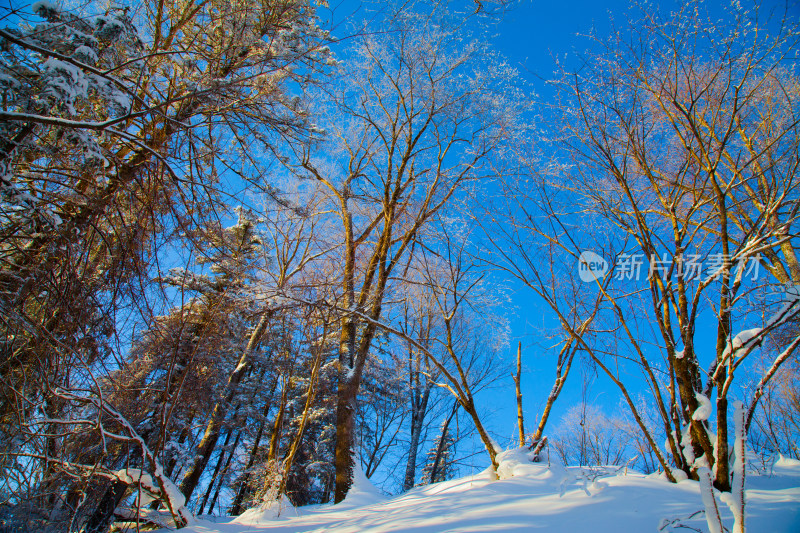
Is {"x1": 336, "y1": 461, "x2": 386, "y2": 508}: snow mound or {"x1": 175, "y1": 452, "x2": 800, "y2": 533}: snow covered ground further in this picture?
{"x1": 336, "y1": 461, "x2": 386, "y2": 508}: snow mound

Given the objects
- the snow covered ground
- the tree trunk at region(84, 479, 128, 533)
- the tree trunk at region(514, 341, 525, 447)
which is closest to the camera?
the snow covered ground

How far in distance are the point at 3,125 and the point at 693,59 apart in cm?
499

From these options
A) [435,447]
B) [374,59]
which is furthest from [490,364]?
[374,59]

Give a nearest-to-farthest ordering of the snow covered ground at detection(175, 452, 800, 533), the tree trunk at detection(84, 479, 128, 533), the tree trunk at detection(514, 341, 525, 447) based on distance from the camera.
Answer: the snow covered ground at detection(175, 452, 800, 533) < the tree trunk at detection(514, 341, 525, 447) < the tree trunk at detection(84, 479, 128, 533)

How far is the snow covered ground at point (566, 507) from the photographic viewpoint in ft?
7.21

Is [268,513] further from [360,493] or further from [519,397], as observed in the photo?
[519,397]

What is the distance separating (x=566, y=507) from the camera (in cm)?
255

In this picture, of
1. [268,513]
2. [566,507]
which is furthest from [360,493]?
[566,507]

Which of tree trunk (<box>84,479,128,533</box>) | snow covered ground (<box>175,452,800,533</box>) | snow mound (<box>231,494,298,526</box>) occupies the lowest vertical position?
tree trunk (<box>84,479,128,533</box>)

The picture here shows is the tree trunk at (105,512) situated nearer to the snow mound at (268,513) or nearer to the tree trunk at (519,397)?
the snow mound at (268,513)

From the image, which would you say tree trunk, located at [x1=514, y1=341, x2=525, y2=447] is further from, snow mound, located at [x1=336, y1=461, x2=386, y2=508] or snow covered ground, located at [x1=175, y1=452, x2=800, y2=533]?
snow mound, located at [x1=336, y1=461, x2=386, y2=508]

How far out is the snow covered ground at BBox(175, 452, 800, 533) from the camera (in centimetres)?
220

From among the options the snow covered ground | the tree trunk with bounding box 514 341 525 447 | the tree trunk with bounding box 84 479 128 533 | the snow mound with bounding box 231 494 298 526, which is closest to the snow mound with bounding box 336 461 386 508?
the snow mound with bounding box 231 494 298 526

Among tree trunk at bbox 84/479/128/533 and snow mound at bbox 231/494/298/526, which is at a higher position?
snow mound at bbox 231/494/298/526
